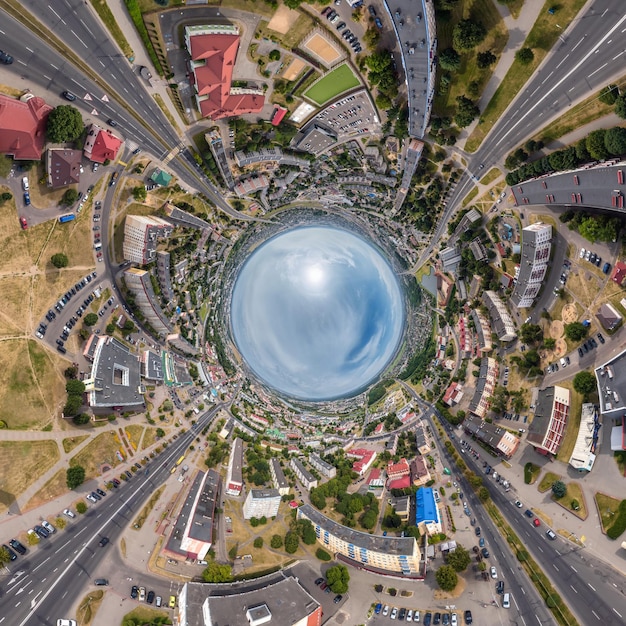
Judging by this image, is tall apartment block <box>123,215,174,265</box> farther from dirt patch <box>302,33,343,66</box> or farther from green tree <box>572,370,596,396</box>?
green tree <box>572,370,596,396</box>

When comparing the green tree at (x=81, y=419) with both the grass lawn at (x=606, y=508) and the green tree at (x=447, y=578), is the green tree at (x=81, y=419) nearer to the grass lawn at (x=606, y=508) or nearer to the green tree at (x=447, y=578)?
the green tree at (x=447, y=578)

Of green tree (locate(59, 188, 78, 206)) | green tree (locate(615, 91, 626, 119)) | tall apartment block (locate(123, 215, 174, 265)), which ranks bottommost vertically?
tall apartment block (locate(123, 215, 174, 265))

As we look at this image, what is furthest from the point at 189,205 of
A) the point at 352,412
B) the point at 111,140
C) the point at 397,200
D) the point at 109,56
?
the point at 352,412

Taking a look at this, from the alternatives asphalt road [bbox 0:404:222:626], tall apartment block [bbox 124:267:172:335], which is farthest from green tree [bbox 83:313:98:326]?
asphalt road [bbox 0:404:222:626]

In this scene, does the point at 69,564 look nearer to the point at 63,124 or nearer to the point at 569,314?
the point at 63,124

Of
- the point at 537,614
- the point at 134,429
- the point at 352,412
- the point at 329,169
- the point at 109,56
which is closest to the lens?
the point at 109,56

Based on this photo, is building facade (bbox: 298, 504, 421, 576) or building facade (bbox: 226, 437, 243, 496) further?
building facade (bbox: 226, 437, 243, 496)

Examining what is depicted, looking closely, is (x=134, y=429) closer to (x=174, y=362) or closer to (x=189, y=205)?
(x=174, y=362)
